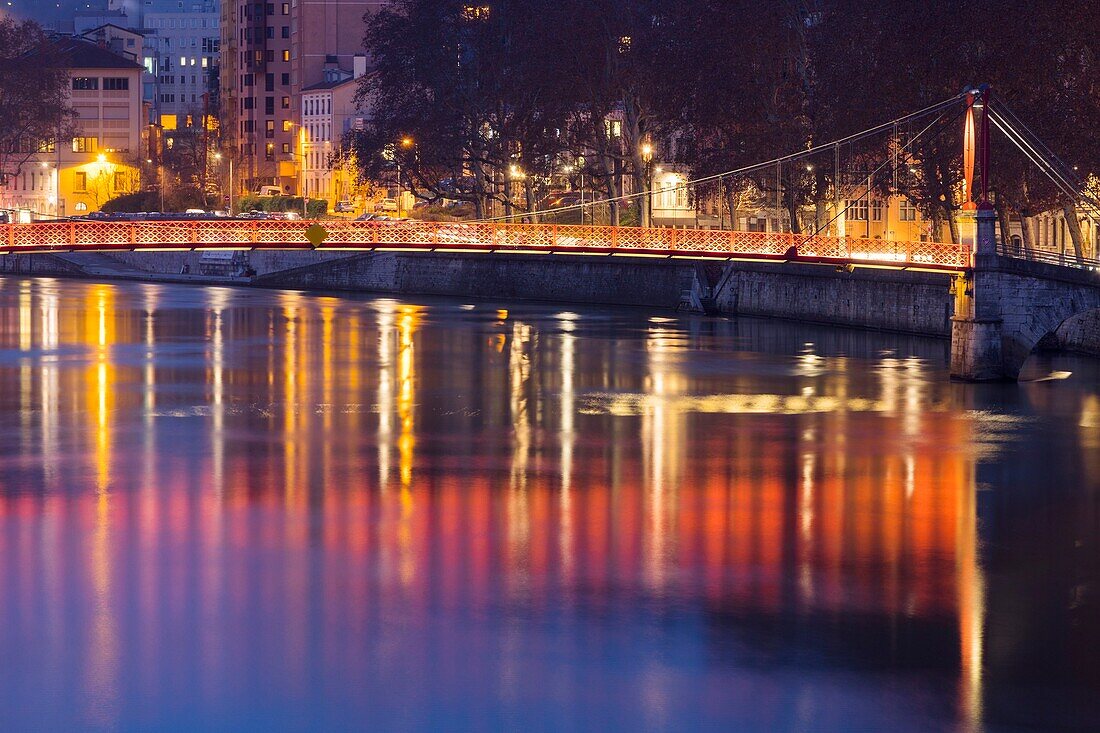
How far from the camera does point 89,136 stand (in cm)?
15688

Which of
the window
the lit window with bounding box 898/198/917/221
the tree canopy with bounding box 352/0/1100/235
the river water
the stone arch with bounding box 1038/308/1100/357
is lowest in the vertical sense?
the river water

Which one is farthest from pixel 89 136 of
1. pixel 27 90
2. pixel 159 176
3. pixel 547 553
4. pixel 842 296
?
pixel 547 553

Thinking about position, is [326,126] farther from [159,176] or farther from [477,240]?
[477,240]

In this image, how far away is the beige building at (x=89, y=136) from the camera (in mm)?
152250

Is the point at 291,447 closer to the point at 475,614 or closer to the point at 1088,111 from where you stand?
the point at 475,614

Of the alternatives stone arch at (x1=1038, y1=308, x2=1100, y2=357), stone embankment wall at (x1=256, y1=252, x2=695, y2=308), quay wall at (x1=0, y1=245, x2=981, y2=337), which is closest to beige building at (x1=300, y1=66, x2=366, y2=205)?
quay wall at (x1=0, y1=245, x2=981, y2=337)

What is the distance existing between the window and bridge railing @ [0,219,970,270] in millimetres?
76522

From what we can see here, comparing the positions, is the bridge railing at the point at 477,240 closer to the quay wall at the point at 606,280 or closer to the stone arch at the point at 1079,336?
the quay wall at the point at 606,280

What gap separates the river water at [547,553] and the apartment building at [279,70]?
129 meters

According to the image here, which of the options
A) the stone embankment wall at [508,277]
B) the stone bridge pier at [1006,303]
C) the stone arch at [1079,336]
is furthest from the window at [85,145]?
the stone bridge pier at [1006,303]

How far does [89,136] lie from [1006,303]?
420ft

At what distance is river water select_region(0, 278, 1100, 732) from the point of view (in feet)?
49.9

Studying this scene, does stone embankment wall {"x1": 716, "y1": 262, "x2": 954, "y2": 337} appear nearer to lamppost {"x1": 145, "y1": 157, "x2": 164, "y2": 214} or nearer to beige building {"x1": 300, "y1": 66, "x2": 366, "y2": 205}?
lamppost {"x1": 145, "y1": 157, "x2": 164, "y2": 214}

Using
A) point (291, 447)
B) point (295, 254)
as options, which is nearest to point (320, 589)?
point (291, 447)
